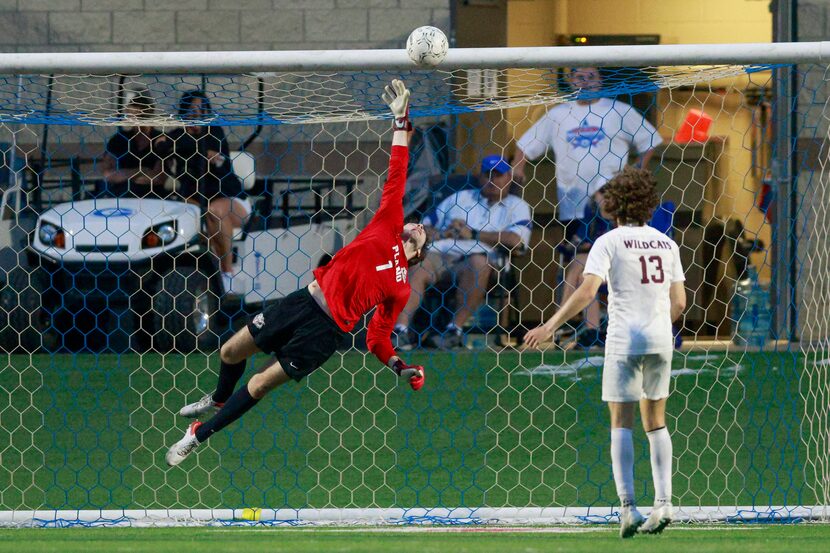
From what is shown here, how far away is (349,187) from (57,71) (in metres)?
4.94

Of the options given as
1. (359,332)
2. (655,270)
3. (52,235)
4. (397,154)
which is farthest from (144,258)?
(655,270)

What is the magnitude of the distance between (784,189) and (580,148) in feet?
6.87

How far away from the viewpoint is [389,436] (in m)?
6.82

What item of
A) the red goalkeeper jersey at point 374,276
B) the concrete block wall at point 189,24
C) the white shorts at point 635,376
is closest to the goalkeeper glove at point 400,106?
the red goalkeeper jersey at point 374,276

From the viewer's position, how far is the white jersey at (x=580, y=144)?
30.2 feet

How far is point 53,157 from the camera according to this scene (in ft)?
32.0

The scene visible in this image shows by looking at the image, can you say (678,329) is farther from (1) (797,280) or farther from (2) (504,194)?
(2) (504,194)

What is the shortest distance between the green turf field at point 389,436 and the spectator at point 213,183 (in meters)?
1.03

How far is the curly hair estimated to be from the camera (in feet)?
15.6

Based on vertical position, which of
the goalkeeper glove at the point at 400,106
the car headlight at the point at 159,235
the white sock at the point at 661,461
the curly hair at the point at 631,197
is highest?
the goalkeeper glove at the point at 400,106

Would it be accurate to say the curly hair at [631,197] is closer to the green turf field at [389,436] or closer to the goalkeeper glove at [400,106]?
the goalkeeper glove at [400,106]

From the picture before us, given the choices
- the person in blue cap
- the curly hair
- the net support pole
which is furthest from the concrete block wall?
the curly hair

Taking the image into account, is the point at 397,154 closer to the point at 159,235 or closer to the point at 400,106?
the point at 400,106

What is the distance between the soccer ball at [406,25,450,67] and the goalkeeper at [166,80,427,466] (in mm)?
291
